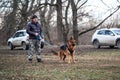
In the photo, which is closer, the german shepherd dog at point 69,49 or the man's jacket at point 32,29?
the german shepherd dog at point 69,49

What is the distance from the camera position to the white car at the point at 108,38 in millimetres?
32688

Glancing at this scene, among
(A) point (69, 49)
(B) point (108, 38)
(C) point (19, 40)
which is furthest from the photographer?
(C) point (19, 40)

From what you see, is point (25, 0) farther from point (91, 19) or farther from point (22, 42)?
point (91, 19)

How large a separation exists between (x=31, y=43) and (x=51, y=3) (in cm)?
2296

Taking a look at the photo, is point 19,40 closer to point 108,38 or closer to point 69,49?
point 108,38

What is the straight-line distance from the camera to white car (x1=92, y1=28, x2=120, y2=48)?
32.7 meters

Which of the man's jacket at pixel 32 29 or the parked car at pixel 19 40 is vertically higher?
the man's jacket at pixel 32 29

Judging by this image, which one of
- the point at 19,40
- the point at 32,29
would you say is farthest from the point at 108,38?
the point at 32,29

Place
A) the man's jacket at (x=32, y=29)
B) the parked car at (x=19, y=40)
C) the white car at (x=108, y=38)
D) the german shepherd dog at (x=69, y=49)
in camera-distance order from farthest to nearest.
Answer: the parked car at (x=19, y=40), the white car at (x=108, y=38), the man's jacket at (x=32, y=29), the german shepherd dog at (x=69, y=49)

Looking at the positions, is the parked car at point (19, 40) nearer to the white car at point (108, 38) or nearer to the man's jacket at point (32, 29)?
the white car at point (108, 38)

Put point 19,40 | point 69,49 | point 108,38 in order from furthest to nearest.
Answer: point 19,40
point 108,38
point 69,49

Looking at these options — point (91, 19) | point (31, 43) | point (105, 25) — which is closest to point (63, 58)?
point (31, 43)

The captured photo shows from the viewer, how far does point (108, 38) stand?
109ft

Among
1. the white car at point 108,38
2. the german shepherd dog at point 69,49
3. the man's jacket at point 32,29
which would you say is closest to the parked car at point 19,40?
the white car at point 108,38
